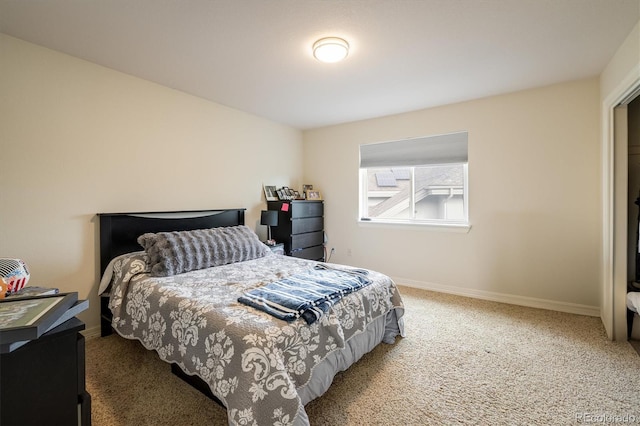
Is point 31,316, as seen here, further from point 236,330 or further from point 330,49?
point 330,49

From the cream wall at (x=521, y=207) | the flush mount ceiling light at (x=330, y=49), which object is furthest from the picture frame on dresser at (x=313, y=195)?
the flush mount ceiling light at (x=330, y=49)

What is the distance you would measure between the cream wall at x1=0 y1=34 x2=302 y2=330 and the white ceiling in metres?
0.20

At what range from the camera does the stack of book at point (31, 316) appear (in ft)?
2.69

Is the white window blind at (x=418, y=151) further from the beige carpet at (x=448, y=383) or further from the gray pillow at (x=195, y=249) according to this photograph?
the gray pillow at (x=195, y=249)

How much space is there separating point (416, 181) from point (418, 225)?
0.62 metres

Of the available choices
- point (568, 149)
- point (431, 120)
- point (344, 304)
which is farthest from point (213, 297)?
point (568, 149)

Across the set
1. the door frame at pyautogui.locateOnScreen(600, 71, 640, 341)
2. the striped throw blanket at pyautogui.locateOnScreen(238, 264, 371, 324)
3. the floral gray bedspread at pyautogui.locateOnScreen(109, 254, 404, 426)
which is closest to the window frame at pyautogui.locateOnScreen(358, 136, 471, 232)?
the door frame at pyautogui.locateOnScreen(600, 71, 640, 341)

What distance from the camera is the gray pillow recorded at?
2.32 meters

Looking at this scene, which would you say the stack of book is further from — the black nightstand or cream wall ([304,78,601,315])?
cream wall ([304,78,601,315])

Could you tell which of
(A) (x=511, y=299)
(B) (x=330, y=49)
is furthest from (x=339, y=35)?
(A) (x=511, y=299)

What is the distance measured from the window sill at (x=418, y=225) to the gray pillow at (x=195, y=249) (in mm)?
1764

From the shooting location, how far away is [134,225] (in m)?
2.64
